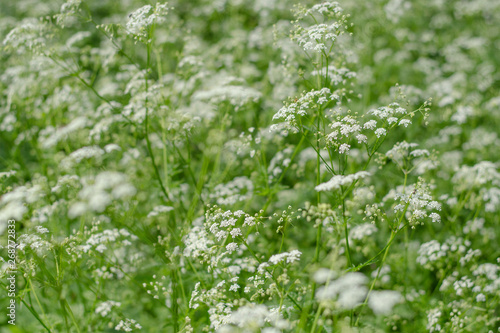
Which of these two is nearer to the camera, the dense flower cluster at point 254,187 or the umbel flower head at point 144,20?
the dense flower cluster at point 254,187

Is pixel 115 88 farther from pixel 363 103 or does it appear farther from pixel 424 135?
pixel 424 135

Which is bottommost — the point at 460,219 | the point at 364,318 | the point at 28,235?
the point at 364,318

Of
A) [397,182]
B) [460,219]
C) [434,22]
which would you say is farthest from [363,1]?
[460,219]

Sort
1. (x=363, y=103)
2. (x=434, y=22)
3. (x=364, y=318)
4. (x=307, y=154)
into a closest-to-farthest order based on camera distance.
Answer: (x=364, y=318), (x=307, y=154), (x=363, y=103), (x=434, y=22)

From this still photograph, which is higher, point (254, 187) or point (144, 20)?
point (144, 20)

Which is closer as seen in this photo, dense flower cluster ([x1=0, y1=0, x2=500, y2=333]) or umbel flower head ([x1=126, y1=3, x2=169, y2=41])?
dense flower cluster ([x1=0, y1=0, x2=500, y2=333])

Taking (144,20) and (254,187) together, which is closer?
(144,20)

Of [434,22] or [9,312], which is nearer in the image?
[9,312]

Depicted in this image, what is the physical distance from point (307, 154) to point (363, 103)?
2.56 meters

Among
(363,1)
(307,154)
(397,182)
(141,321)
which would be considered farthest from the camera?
(363,1)

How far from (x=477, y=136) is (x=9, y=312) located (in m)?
8.50

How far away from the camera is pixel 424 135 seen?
833cm

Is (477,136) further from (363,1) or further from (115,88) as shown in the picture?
(115,88)

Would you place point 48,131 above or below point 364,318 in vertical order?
above
